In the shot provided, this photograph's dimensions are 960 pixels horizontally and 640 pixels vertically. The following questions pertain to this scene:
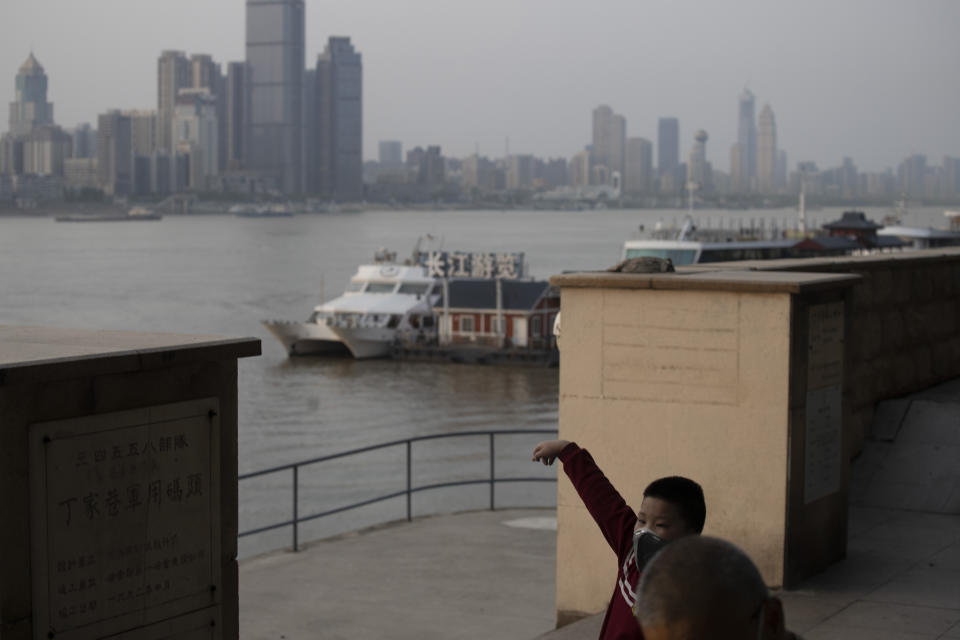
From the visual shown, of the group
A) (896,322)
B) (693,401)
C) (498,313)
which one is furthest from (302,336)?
(693,401)

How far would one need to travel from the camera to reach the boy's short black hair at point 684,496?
3.34m

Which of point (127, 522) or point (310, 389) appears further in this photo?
point (310, 389)

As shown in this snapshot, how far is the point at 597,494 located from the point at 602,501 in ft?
0.12

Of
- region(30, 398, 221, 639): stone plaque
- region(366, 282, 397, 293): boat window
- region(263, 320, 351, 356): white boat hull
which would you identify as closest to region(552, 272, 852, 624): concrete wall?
region(30, 398, 221, 639): stone plaque

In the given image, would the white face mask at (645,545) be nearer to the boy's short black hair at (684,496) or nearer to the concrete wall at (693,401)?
the boy's short black hair at (684,496)

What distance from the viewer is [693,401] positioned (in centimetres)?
709

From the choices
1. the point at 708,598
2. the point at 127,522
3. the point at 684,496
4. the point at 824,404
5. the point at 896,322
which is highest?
the point at 708,598

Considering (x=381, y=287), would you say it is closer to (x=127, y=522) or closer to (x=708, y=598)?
(x=127, y=522)

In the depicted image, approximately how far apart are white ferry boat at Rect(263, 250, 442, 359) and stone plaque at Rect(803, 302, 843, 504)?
50.3 meters


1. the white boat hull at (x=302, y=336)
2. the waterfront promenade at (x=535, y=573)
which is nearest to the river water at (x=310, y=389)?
the white boat hull at (x=302, y=336)

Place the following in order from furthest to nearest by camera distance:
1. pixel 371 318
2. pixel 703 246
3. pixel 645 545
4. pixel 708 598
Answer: pixel 703 246 < pixel 371 318 < pixel 645 545 < pixel 708 598

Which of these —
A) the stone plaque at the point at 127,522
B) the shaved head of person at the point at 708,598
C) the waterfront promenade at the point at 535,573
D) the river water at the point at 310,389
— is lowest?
the river water at the point at 310,389

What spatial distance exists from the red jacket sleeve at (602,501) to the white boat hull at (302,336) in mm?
54029

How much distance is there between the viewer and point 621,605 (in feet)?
11.5
